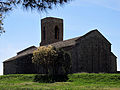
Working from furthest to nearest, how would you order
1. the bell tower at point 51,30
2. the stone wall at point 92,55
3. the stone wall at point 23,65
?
the bell tower at point 51,30
the stone wall at point 23,65
the stone wall at point 92,55

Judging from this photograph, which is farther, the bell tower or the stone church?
the bell tower

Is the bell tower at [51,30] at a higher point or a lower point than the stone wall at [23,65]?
higher

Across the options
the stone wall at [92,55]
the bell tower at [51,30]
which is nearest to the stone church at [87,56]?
the stone wall at [92,55]

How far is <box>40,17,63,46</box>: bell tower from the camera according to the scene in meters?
59.8

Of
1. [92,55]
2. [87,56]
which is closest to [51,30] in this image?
[92,55]

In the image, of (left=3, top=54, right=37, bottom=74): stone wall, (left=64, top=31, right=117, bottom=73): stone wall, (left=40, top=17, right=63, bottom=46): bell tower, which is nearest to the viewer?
(left=64, top=31, right=117, bottom=73): stone wall

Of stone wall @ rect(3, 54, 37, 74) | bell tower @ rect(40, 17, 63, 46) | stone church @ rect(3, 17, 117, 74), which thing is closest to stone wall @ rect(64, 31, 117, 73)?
stone church @ rect(3, 17, 117, 74)

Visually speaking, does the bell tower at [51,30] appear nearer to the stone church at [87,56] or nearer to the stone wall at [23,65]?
the stone wall at [23,65]

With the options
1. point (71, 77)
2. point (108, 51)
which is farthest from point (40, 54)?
point (108, 51)

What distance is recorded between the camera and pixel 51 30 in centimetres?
5991

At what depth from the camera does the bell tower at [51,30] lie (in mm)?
59803

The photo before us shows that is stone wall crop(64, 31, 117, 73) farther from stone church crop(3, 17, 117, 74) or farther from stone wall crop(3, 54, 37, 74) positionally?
stone wall crop(3, 54, 37, 74)

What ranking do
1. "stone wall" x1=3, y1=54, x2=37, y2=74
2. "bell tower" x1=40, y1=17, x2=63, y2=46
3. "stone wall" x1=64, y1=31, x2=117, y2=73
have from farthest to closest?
"bell tower" x1=40, y1=17, x2=63, y2=46
"stone wall" x1=3, y1=54, x2=37, y2=74
"stone wall" x1=64, y1=31, x2=117, y2=73

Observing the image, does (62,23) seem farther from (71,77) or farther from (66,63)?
(71,77)
